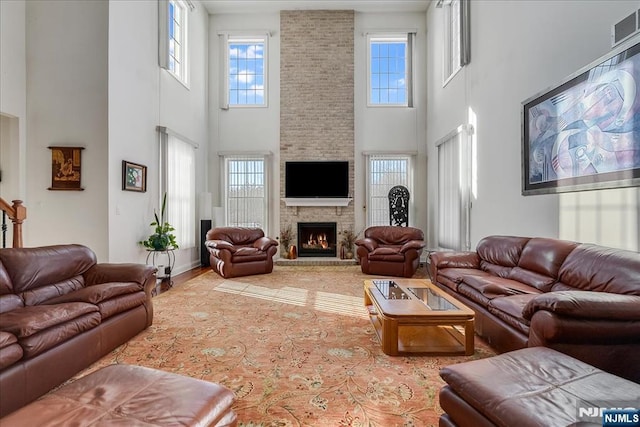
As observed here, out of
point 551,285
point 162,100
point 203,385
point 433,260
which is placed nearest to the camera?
point 203,385

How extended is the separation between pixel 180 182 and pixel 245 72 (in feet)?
11.0

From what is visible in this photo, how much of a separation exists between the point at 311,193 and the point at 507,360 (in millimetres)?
6098

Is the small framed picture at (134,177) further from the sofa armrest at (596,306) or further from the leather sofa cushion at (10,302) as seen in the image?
the sofa armrest at (596,306)

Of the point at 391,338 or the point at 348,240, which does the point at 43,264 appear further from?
the point at 348,240

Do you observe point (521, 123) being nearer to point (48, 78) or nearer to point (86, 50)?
point (86, 50)

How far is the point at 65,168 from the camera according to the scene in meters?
4.09

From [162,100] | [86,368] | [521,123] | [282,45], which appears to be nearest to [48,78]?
[162,100]

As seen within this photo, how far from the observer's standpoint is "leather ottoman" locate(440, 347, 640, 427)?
1135 millimetres

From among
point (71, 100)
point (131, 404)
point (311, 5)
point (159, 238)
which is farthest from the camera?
point (311, 5)

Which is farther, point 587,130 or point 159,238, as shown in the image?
point 159,238

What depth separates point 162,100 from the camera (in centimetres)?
555

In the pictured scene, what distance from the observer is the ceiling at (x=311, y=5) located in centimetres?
709

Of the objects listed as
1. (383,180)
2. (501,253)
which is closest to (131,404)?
(501,253)

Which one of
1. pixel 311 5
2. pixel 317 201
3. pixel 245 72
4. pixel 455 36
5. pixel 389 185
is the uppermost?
pixel 311 5
